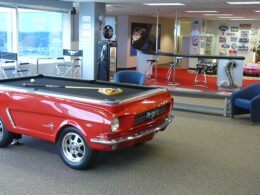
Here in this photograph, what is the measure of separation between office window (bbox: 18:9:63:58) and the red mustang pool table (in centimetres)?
735

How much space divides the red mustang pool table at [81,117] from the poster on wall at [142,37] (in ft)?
36.2

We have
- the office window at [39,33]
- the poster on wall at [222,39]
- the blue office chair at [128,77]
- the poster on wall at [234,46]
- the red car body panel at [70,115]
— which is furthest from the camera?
the poster on wall at [222,39]

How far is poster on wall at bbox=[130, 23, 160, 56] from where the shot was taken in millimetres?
15784

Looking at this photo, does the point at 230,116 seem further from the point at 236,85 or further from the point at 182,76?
the point at 182,76

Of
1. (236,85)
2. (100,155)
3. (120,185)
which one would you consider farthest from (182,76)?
(120,185)

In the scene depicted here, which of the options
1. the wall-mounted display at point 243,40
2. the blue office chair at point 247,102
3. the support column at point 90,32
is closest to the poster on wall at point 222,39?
the wall-mounted display at point 243,40

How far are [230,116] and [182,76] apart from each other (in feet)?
20.4

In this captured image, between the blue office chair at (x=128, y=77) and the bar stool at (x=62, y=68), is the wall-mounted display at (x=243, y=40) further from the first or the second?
the blue office chair at (x=128, y=77)

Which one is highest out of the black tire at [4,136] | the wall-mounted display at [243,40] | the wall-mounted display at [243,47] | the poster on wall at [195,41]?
the wall-mounted display at [243,40]

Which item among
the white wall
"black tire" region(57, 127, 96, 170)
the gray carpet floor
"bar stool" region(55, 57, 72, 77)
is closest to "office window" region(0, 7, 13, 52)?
"bar stool" region(55, 57, 72, 77)

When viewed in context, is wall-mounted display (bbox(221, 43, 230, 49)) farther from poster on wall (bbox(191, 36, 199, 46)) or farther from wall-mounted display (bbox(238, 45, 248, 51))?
poster on wall (bbox(191, 36, 199, 46))

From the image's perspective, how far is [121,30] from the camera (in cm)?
1546

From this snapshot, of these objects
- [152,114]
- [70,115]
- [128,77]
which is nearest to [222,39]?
[128,77]

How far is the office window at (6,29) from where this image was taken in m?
10.6
